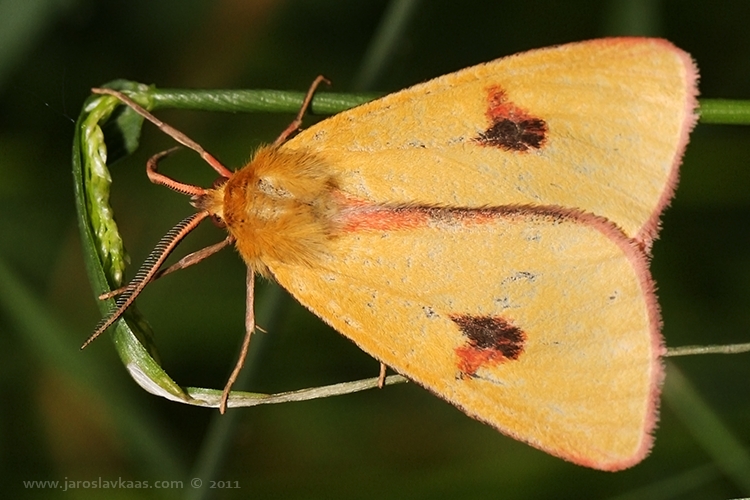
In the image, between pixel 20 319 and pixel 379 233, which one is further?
pixel 20 319

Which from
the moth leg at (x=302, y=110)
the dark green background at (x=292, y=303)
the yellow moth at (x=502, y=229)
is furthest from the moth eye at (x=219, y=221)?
the dark green background at (x=292, y=303)

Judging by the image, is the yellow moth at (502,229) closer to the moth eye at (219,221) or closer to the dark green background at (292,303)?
the moth eye at (219,221)

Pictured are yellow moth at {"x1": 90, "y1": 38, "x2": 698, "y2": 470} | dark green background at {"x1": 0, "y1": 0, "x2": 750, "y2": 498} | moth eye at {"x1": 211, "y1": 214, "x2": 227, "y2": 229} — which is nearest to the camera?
yellow moth at {"x1": 90, "y1": 38, "x2": 698, "y2": 470}

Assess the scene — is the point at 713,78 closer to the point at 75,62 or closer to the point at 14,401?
the point at 75,62

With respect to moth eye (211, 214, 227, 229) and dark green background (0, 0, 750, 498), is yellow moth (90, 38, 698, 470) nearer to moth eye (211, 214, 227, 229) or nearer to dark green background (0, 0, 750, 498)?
moth eye (211, 214, 227, 229)

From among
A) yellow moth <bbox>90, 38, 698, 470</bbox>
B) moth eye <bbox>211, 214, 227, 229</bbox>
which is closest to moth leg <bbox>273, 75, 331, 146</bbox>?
yellow moth <bbox>90, 38, 698, 470</bbox>

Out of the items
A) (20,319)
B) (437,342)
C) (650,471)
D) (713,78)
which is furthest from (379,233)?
(713,78)

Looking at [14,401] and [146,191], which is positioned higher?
[146,191]
